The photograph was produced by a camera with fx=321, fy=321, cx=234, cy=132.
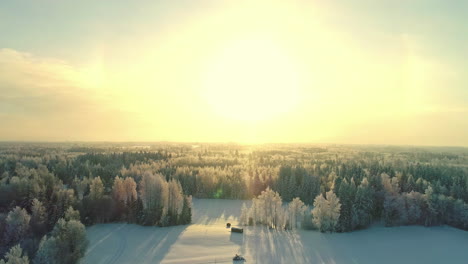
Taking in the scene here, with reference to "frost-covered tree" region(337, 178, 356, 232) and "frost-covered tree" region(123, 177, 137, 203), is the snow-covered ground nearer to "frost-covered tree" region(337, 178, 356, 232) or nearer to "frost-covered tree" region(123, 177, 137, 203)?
"frost-covered tree" region(337, 178, 356, 232)

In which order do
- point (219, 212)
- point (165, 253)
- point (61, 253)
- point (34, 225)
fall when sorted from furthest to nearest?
point (219, 212) < point (34, 225) < point (165, 253) < point (61, 253)

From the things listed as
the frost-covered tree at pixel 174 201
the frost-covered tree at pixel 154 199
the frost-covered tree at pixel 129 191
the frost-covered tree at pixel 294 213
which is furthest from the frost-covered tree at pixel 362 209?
the frost-covered tree at pixel 129 191

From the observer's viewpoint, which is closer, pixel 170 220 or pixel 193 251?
pixel 193 251

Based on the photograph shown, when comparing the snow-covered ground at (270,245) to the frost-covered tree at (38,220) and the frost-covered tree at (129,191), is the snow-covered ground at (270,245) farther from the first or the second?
the frost-covered tree at (38,220)

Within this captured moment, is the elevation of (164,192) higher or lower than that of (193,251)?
higher

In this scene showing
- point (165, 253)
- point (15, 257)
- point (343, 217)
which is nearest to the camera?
point (15, 257)

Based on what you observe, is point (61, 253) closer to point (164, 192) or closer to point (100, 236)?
point (100, 236)

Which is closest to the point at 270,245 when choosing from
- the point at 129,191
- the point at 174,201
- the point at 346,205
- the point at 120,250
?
the point at 346,205

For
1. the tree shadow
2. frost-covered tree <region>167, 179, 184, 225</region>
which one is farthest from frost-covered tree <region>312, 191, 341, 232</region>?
frost-covered tree <region>167, 179, 184, 225</region>

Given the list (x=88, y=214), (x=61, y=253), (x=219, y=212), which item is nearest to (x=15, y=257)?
(x=61, y=253)
